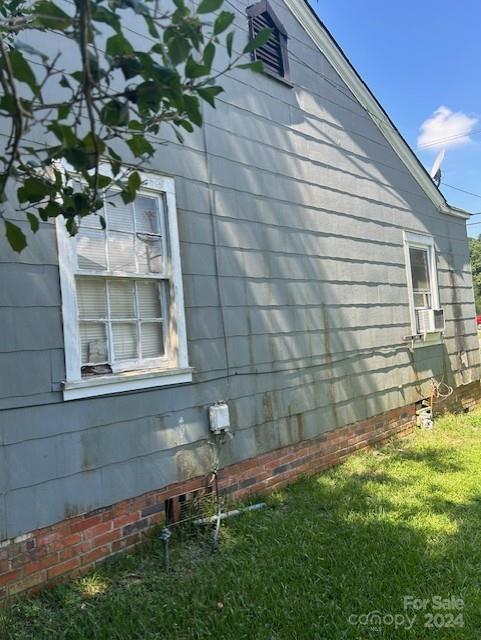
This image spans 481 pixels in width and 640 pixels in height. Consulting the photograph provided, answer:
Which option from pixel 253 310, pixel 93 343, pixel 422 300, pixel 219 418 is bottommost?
pixel 219 418

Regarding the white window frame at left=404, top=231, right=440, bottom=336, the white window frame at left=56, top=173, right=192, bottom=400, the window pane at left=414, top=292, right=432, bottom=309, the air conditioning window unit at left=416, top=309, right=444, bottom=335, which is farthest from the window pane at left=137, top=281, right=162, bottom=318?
the window pane at left=414, top=292, right=432, bottom=309

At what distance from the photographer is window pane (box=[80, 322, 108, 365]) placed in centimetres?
365

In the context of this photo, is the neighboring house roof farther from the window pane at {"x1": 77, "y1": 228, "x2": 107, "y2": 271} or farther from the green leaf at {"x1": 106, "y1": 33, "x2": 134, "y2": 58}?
the green leaf at {"x1": 106, "y1": 33, "x2": 134, "y2": 58}

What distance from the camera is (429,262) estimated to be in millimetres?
8078

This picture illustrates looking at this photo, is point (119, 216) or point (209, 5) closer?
point (209, 5)

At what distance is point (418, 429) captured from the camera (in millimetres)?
7227

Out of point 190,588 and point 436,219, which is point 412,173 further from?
point 190,588

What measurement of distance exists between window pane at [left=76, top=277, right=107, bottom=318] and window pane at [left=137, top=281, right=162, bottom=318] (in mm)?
327

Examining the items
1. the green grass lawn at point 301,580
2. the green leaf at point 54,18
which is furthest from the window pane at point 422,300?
the green leaf at point 54,18

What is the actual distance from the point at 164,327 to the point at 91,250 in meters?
0.81

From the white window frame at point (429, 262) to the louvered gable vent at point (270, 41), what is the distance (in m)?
2.98

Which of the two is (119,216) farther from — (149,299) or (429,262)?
(429,262)

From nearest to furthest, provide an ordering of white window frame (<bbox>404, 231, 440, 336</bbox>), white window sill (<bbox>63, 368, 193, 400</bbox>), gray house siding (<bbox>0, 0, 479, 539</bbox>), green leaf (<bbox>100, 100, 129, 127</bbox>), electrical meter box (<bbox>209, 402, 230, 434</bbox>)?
green leaf (<bbox>100, 100, 129, 127</bbox>), gray house siding (<bbox>0, 0, 479, 539</bbox>), white window sill (<bbox>63, 368, 193, 400</bbox>), electrical meter box (<bbox>209, 402, 230, 434</bbox>), white window frame (<bbox>404, 231, 440, 336</bbox>)

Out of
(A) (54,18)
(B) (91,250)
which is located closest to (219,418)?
(B) (91,250)
